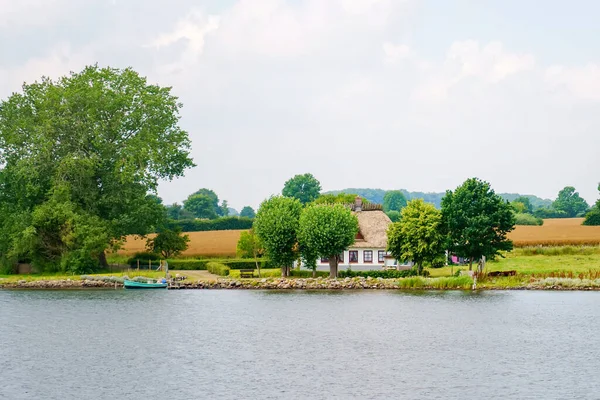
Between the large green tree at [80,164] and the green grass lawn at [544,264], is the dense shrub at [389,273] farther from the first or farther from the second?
the large green tree at [80,164]

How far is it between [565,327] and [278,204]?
131 ft

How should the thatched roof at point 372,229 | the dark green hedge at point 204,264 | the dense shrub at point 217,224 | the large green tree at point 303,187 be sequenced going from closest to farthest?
the thatched roof at point 372,229, the dark green hedge at point 204,264, the dense shrub at point 217,224, the large green tree at point 303,187

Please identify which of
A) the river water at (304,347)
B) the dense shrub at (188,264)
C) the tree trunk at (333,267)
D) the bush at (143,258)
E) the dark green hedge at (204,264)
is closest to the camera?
the river water at (304,347)

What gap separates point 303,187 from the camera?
18875 cm

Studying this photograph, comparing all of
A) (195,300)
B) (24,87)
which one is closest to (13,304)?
(195,300)

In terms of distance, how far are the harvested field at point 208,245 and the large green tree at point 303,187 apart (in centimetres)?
3556

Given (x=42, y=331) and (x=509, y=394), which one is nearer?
(x=509, y=394)

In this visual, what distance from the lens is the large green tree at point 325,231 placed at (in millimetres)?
85812

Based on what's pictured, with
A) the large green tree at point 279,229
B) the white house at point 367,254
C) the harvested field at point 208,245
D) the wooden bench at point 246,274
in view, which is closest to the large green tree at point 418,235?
the white house at point 367,254

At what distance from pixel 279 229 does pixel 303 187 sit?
101 m

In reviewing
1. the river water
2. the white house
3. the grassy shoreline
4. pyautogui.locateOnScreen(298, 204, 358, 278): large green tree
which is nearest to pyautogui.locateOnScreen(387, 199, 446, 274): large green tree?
the grassy shoreline

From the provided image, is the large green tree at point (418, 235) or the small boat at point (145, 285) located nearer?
the large green tree at point (418, 235)

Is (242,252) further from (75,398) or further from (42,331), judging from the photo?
(75,398)

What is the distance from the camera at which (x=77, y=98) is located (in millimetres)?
95562
